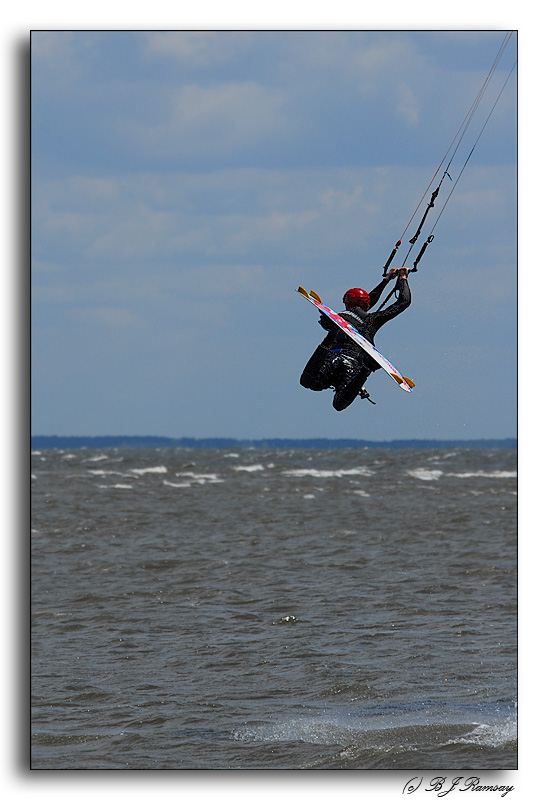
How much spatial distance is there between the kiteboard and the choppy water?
10.3 ft

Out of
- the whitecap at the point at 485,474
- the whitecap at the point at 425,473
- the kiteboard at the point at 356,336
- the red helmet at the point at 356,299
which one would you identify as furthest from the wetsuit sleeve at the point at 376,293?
the whitecap at the point at 485,474

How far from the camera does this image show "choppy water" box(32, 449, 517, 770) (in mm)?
8016

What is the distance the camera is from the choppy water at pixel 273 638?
8.02 metres

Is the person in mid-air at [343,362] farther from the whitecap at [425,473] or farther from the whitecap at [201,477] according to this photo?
the whitecap at [425,473]

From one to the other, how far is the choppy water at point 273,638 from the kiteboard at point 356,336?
3130mm

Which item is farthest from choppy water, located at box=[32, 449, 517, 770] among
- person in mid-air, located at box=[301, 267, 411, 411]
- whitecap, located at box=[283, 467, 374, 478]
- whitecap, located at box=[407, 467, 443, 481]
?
whitecap, located at box=[283, 467, 374, 478]

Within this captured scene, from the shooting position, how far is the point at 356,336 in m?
5.74

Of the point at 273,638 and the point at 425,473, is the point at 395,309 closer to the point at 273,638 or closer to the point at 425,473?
the point at 273,638

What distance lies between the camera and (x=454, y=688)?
9.20 m

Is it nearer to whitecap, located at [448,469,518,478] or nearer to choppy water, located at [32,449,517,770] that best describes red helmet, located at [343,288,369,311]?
choppy water, located at [32,449,517,770]

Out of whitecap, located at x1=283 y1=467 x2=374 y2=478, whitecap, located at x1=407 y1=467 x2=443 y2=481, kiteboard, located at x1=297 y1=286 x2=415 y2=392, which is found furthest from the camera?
whitecap, located at x1=283 y1=467 x2=374 y2=478

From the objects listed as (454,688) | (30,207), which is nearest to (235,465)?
(454,688)
